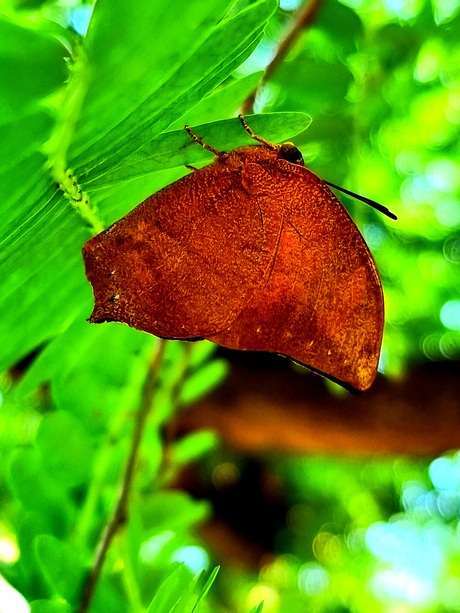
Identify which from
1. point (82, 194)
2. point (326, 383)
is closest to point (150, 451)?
point (82, 194)

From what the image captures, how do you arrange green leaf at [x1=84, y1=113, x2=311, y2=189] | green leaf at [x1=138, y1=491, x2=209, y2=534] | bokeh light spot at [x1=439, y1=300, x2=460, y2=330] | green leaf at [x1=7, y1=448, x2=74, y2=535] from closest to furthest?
green leaf at [x1=84, y1=113, x2=311, y2=189] → green leaf at [x1=7, y1=448, x2=74, y2=535] → green leaf at [x1=138, y1=491, x2=209, y2=534] → bokeh light spot at [x1=439, y1=300, x2=460, y2=330]

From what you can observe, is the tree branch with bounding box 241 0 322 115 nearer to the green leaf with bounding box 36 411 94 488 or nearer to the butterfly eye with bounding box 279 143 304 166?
the butterfly eye with bounding box 279 143 304 166

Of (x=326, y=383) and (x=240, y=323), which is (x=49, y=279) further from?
(x=326, y=383)

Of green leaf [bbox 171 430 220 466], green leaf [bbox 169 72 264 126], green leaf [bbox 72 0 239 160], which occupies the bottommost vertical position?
green leaf [bbox 171 430 220 466]

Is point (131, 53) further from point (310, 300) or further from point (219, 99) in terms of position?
point (310, 300)

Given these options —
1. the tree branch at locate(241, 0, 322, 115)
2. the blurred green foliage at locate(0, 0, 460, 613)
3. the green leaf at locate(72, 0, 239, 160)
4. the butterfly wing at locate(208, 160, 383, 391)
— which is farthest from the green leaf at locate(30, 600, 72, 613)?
the tree branch at locate(241, 0, 322, 115)
